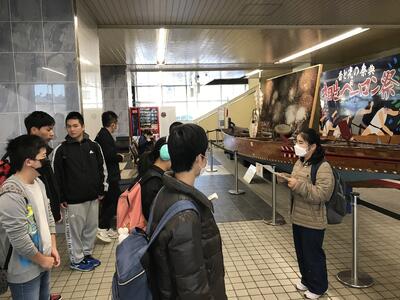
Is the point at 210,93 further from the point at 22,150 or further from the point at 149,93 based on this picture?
the point at 22,150

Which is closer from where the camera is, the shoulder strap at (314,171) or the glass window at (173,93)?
the shoulder strap at (314,171)

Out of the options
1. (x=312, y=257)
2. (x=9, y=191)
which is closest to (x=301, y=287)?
(x=312, y=257)

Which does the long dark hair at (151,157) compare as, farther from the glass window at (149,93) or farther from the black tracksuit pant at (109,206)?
the glass window at (149,93)

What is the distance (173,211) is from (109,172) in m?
3.33

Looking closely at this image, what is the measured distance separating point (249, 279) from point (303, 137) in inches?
58.8

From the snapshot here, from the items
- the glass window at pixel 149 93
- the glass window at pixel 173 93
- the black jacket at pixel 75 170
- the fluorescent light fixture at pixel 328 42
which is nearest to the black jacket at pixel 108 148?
the black jacket at pixel 75 170

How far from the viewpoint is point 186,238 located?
119 centimetres

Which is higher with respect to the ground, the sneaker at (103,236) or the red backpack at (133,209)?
the red backpack at (133,209)

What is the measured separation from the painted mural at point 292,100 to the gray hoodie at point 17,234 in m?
7.09

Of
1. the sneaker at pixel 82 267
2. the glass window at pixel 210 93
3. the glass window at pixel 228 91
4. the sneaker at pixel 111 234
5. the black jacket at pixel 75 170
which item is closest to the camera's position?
the black jacket at pixel 75 170

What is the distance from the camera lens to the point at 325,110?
9961mm

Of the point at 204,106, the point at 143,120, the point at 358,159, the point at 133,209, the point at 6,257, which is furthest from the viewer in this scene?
the point at 204,106

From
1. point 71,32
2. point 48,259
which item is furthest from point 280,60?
point 48,259

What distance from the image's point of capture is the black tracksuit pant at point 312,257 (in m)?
2.73
